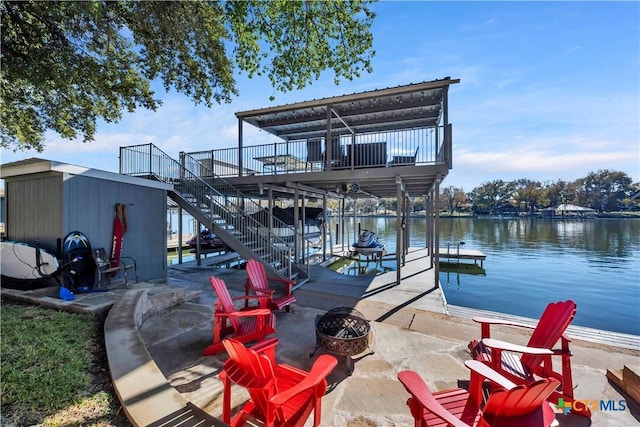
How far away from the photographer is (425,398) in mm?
1704

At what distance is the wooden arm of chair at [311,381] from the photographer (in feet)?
5.58

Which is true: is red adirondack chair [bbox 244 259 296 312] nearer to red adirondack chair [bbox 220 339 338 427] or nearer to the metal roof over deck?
red adirondack chair [bbox 220 339 338 427]

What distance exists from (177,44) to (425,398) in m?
8.43

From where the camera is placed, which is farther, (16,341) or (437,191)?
(437,191)

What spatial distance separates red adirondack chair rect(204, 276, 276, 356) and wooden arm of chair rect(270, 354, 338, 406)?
1.59m

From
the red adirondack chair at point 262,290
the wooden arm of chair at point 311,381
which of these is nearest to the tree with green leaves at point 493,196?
the red adirondack chair at point 262,290

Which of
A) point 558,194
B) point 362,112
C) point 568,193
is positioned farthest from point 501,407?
point 568,193

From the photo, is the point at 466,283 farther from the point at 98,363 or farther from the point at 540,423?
the point at 98,363

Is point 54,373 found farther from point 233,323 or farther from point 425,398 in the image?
point 425,398

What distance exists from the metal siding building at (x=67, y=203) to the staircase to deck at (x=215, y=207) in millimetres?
1801

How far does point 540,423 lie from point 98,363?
372 centimetres

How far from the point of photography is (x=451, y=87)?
7113 mm

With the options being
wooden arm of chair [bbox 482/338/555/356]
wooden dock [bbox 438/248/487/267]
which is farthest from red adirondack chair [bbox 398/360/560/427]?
wooden dock [bbox 438/248/487/267]

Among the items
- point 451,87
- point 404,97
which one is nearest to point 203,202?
point 404,97
